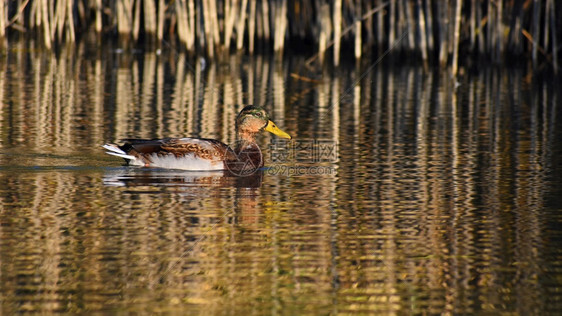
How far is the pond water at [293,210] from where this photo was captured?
578cm

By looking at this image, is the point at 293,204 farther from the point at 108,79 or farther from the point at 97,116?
the point at 108,79

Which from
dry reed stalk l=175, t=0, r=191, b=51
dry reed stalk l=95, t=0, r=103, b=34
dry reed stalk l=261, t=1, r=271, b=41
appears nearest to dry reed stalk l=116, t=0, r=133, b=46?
dry reed stalk l=95, t=0, r=103, b=34

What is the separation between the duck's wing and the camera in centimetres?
949

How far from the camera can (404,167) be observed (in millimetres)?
9594

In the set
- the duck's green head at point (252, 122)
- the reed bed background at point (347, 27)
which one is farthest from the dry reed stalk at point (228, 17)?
the duck's green head at point (252, 122)

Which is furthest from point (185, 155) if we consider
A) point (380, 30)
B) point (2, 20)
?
point (2, 20)

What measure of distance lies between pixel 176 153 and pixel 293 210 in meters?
2.01

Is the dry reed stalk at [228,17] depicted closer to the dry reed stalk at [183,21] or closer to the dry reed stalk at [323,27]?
the dry reed stalk at [183,21]

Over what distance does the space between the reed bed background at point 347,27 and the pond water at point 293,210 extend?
3.42m

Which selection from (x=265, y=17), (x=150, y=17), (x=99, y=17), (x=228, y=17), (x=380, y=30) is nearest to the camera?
(x=228, y=17)

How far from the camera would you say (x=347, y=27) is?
67.2 feet

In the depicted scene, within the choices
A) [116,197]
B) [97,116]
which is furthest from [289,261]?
[97,116]

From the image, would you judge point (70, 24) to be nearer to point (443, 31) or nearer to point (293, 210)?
point (443, 31)

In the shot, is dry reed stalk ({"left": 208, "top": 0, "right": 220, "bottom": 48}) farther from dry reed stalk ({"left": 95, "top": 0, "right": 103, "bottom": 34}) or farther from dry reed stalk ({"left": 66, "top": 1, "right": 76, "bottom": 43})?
dry reed stalk ({"left": 95, "top": 0, "right": 103, "bottom": 34})
